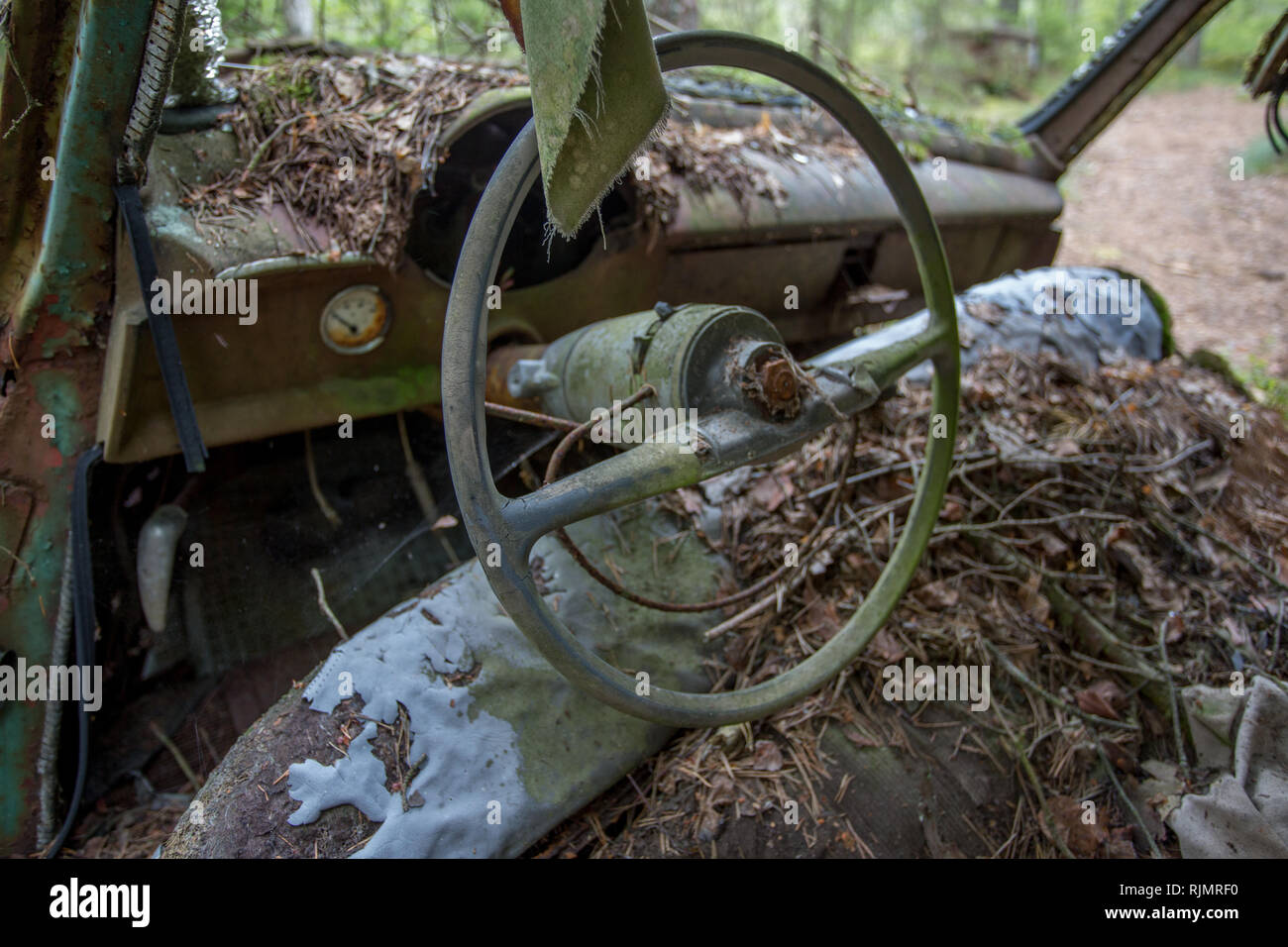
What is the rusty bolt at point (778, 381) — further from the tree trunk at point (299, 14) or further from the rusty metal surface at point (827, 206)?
the tree trunk at point (299, 14)

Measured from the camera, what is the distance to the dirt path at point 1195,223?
5.86 meters

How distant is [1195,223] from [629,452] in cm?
868

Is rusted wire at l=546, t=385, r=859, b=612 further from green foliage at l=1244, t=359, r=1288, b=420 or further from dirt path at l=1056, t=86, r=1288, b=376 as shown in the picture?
dirt path at l=1056, t=86, r=1288, b=376

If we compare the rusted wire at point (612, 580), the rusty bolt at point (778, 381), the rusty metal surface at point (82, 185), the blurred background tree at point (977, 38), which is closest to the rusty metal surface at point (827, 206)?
the rusted wire at point (612, 580)

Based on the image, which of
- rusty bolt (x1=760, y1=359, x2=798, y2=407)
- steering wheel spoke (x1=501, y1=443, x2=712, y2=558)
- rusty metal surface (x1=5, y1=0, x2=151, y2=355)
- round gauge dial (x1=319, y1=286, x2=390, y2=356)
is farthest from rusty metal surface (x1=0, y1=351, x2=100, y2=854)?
rusty bolt (x1=760, y1=359, x2=798, y2=407)

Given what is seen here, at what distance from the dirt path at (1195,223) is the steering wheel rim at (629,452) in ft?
15.4

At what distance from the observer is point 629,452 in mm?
1377

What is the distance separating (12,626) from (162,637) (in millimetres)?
429

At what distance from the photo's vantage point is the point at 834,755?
1.89 meters

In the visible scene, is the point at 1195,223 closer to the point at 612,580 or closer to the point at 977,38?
the point at 977,38

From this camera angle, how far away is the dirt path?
5.86 meters

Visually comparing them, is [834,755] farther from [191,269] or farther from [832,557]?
[191,269]

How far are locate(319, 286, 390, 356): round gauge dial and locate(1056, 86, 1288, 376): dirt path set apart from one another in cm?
530

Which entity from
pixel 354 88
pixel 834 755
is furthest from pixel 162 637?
pixel 834 755
